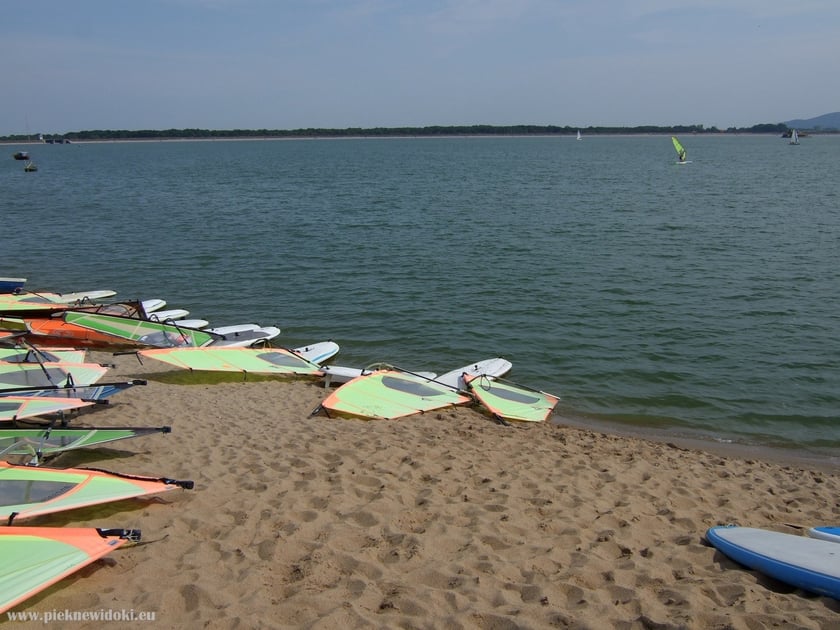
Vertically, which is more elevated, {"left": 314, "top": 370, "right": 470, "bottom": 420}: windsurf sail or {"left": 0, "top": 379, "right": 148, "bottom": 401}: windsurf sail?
{"left": 0, "top": 379, "right": 148, "bottom": 401}: windsurf sail

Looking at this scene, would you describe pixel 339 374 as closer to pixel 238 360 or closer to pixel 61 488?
pixel 238 360

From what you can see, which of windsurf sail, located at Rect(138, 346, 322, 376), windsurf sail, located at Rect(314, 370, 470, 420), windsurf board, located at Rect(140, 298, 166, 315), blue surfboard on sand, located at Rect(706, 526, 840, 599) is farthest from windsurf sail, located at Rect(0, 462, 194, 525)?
→ windsurf board, located at Rect(140, 298, 166, 315)

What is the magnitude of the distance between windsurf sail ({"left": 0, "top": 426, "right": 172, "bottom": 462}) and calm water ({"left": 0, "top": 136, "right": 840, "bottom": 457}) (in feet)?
26.8

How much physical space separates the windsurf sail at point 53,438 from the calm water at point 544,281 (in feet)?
26.8

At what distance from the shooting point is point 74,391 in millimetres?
9195

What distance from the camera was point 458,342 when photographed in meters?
16.6

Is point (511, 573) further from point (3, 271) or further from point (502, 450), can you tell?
point (3, 271)

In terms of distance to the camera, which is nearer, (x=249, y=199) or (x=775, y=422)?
(x=775, y=422)

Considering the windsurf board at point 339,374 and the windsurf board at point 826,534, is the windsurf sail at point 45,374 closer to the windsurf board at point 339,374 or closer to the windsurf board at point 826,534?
the windsurf board at point 339,374

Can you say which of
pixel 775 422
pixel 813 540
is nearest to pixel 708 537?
pixel 813 540

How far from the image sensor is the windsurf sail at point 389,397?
413 inches

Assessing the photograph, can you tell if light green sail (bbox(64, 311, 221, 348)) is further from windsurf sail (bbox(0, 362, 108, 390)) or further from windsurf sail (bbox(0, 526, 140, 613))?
windsurf sail (bbox(0, 526, 140, 613))

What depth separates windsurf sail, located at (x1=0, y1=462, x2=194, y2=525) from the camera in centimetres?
584

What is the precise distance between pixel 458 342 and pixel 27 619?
1262cm
